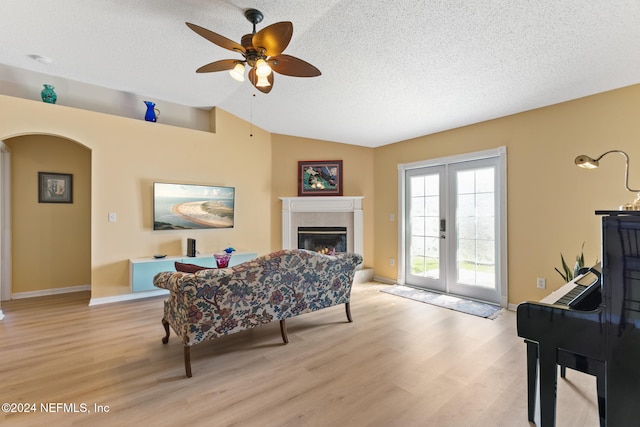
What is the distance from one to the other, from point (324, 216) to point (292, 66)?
3.16 m

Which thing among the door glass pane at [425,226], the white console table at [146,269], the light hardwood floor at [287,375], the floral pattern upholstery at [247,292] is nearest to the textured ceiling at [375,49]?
the door glass pane at [425,226]

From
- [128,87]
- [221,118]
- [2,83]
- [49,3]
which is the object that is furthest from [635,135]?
[2,83]

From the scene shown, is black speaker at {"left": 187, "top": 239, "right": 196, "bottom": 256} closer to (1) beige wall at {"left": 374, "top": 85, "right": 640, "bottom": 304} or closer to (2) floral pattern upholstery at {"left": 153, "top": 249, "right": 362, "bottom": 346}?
(2) floral pattern upholstery at {"left": 153, "top": 249, "right": 362, "bottom": 346}

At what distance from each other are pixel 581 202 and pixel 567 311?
2.69 meters

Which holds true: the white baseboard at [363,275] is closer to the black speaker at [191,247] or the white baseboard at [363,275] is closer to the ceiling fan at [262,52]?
the black speaker at [191,247]

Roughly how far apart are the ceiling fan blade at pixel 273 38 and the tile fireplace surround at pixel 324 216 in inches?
123

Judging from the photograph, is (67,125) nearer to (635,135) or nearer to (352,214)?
(352,214)

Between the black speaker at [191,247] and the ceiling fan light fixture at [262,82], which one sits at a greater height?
the ceiling fan light fixture at [262,82]

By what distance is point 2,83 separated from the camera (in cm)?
345

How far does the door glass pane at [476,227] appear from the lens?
3.84m

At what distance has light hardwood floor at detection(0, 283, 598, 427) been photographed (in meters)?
1.70

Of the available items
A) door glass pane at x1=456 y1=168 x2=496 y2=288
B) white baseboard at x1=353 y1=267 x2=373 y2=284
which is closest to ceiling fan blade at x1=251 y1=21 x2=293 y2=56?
door glass pane at x1=456 y1=168 x2=496 y2=288

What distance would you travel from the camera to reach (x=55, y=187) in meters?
4.23

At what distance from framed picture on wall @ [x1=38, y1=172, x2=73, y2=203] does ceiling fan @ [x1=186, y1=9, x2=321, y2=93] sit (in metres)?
3.45
